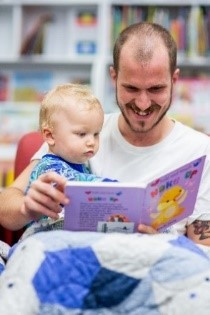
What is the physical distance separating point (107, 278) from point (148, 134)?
0.70 metres

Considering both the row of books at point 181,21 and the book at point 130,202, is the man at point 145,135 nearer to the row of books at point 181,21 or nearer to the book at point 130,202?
the book at point 130,202

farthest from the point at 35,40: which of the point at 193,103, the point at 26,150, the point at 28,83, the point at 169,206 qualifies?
the point at 169,206

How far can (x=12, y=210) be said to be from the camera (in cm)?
160

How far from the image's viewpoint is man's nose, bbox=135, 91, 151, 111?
169 centimetres

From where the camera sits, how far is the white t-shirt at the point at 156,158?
5.73 feet

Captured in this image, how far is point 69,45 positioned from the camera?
3693 mm

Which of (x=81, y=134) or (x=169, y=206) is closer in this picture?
(x=169, y=206)

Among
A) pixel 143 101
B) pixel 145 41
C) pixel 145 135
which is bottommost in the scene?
pixel 145 135

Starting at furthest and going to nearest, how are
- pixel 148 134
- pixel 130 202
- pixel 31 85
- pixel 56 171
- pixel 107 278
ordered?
pixel 31 85 < pixel 148 134 < pixel 56 171 < pixel 130 202 < pixel 107 278

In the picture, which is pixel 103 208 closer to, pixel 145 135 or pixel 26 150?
pixel 145 135

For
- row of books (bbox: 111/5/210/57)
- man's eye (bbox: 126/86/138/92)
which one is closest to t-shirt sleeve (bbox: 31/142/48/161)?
man's eye (bbox: 126/86/138/92)

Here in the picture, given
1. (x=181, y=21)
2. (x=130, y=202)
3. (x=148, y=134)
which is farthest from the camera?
(x=181, y=21)

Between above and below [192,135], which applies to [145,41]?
above

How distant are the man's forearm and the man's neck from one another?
0.39 m
